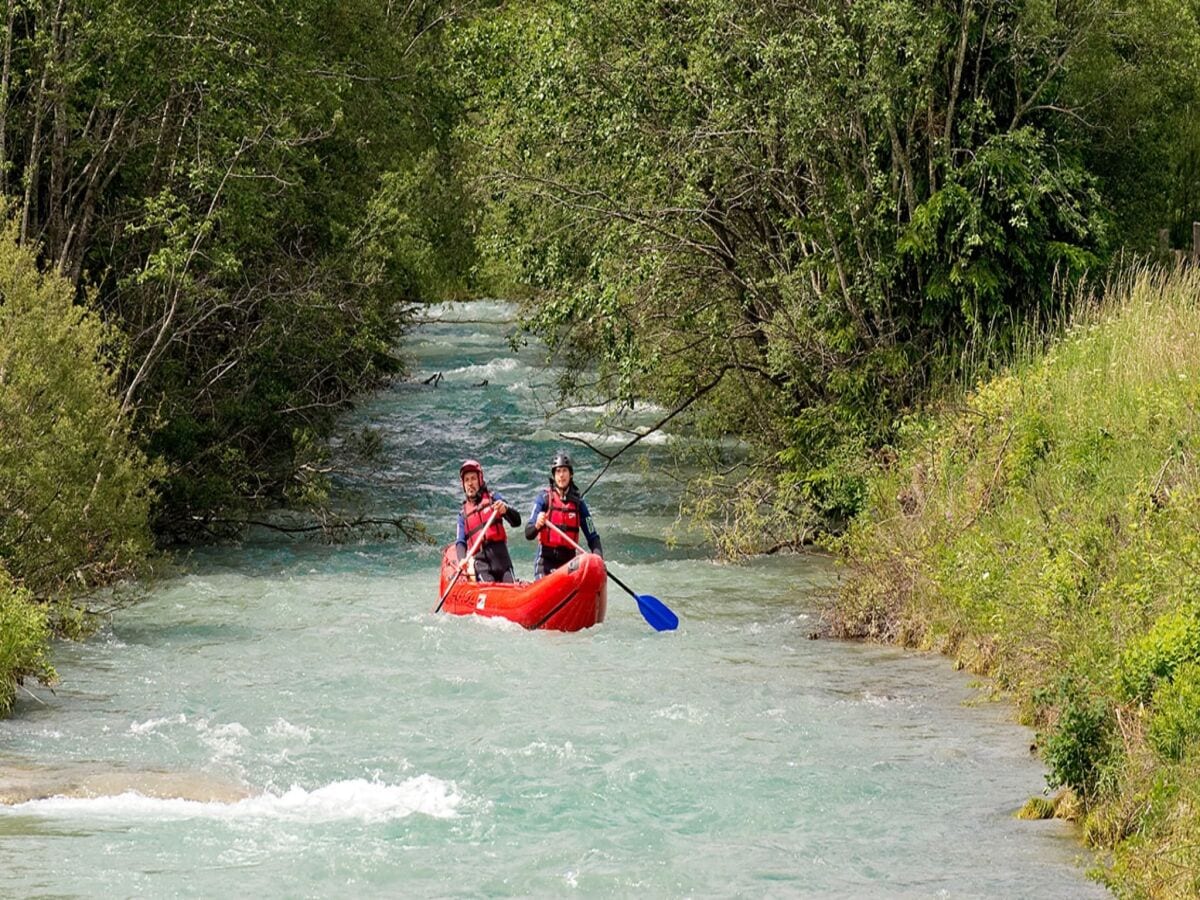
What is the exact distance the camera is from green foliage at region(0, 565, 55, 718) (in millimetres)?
10703

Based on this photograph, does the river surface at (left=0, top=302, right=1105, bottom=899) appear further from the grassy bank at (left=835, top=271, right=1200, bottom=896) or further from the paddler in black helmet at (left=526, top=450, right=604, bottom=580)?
the paddler in black helmet at (left=526, top=450, right=604, bottom=580)

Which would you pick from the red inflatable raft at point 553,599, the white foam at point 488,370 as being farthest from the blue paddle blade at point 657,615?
the white foam at point 488,370

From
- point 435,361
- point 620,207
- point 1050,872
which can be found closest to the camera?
point 1050,872

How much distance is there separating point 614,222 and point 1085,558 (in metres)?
8.17

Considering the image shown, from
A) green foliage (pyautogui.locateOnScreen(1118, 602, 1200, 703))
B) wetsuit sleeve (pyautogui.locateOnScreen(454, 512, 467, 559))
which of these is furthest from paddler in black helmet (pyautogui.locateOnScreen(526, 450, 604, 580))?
green foliage (pyautogui.locateOnScreen(1118, 602, 1200, 703))

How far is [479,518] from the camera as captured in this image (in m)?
15.5

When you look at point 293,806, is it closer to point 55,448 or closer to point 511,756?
point 511,756

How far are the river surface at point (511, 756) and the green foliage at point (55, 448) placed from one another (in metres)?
0.79

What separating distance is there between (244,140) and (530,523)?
5135 millimetres

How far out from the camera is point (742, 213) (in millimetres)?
18141

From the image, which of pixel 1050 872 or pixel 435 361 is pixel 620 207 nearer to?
pixel 1050 872

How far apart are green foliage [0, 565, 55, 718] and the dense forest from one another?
1.85 metres

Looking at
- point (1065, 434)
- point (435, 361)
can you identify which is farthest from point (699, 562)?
point (435, 361)

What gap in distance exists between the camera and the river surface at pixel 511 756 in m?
8.07
